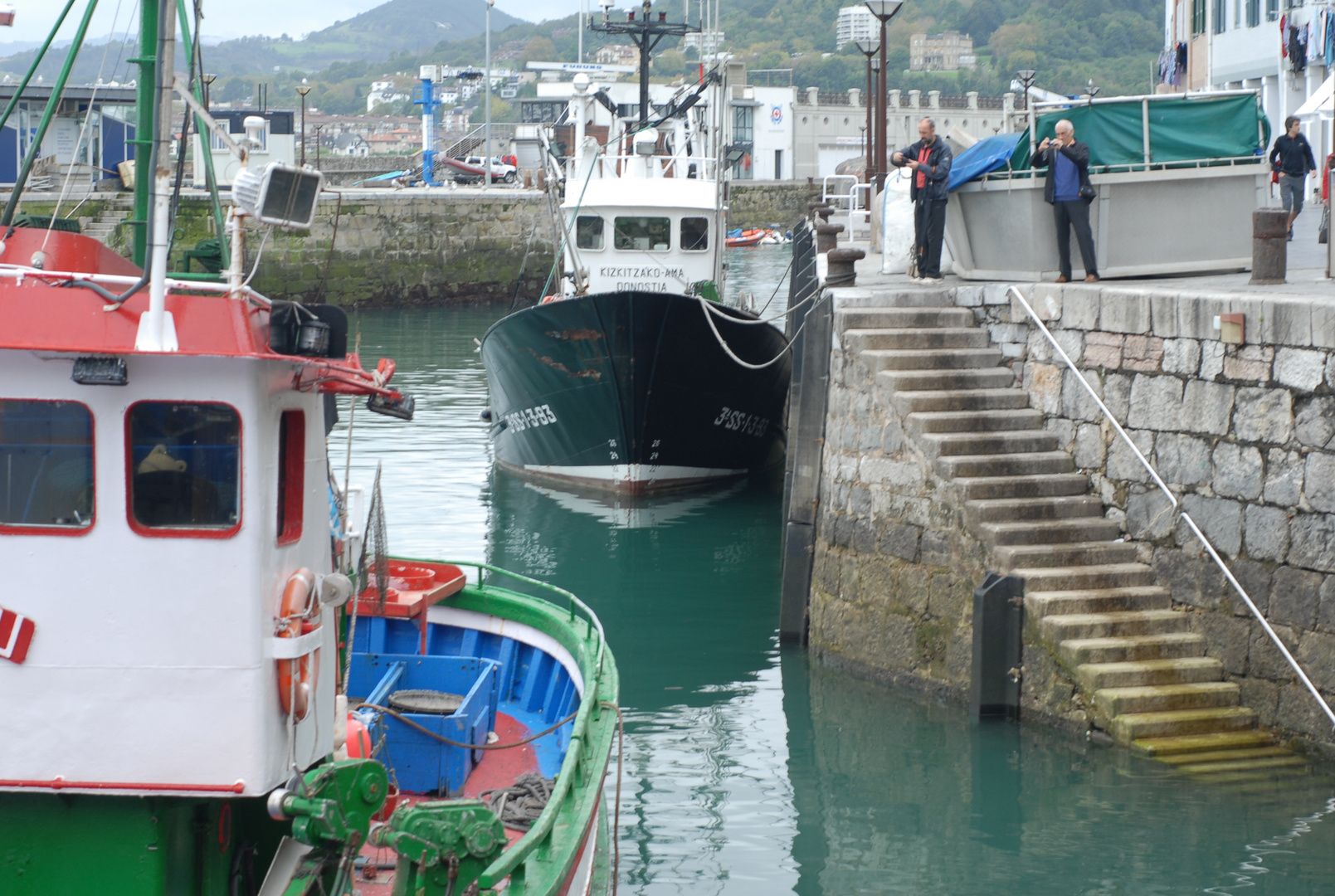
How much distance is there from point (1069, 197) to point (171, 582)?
7.53 metres

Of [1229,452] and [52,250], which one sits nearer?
[52,250]

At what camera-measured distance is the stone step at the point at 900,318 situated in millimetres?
9938

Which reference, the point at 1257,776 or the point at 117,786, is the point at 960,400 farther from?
the point at 117,786

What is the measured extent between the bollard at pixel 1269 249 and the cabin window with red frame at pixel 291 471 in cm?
666

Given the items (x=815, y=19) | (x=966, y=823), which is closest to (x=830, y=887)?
(x=966, y=823)

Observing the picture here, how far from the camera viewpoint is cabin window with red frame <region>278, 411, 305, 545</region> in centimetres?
467

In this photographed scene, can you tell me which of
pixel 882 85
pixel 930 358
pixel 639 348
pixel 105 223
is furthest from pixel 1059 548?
pixel 105 223

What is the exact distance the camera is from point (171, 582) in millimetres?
4309

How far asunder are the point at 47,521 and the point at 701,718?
5668 mm

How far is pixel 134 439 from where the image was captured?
427 cm

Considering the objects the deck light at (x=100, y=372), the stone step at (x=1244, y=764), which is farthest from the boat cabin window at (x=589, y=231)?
the deck light at (x=100, y=372)

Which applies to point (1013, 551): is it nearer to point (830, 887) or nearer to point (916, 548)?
point (916, 548)

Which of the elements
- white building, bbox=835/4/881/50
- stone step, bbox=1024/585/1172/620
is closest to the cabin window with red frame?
stone step, bbox=1024/585/1172/620

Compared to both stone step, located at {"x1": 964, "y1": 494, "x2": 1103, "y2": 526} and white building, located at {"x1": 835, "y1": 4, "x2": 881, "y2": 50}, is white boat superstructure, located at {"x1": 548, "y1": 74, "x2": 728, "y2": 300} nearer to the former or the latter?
white building, located at {"x1": 835, "y1": 4, "x2": 881, "y2": 50}
